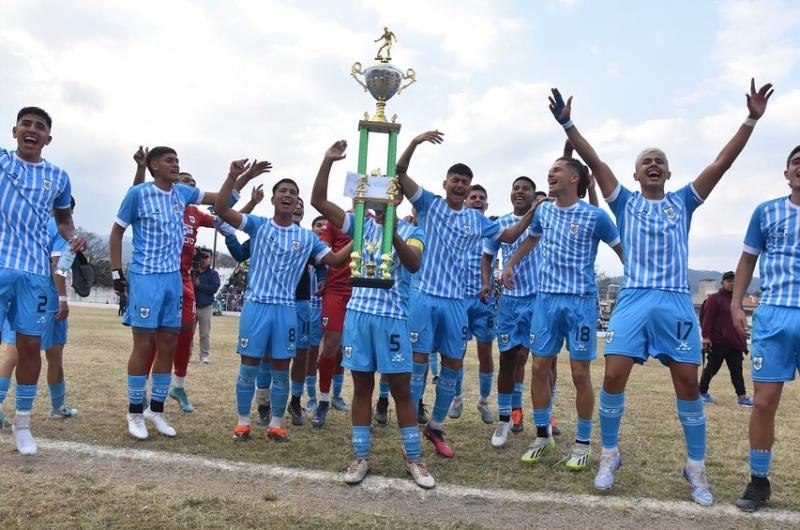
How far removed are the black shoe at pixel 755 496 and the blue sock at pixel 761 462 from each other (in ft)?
0.14

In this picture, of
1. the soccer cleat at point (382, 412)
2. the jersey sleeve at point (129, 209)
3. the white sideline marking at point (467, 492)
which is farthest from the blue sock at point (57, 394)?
the soccer cleat at point (382, 412)

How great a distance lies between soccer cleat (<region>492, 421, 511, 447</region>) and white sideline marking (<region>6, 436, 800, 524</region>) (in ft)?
4.62

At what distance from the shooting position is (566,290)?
536 centimetres

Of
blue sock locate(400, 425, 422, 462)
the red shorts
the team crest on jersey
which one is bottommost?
blue sock locate(400, 425, 422, 462)

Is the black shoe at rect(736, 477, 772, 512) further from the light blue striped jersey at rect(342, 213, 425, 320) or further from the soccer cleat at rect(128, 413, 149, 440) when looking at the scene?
the soccer cleat at rect(128, 413, 149, 440)

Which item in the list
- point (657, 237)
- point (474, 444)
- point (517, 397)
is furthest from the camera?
point (517, 397)

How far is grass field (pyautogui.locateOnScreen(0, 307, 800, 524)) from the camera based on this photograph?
4641mm

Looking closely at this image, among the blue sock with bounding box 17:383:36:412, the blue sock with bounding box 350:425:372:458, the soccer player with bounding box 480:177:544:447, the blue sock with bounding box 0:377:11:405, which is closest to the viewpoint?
the blue sock with bounding box 350:425:372:458

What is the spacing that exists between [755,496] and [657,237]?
6.58ft

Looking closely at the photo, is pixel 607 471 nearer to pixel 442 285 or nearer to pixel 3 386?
pixel 442 285

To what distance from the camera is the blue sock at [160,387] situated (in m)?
5.70

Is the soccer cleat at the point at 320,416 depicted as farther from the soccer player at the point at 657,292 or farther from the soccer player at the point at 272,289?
the soccer player at the point at 657,292

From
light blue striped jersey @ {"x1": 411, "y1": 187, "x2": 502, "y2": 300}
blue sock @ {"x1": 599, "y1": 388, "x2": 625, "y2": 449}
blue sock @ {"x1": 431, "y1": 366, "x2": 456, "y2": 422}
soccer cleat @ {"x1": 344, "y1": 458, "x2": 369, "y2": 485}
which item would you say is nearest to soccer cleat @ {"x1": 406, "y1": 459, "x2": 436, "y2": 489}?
soccer cleat @ {"x1": 344, "y1": 458, "x2": 369, "y2": 485}

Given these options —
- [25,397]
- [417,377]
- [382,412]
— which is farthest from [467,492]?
[25,397]
